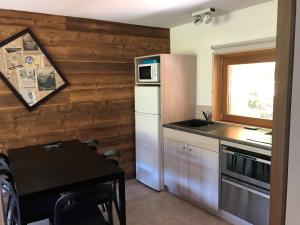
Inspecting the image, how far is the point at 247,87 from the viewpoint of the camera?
318cm

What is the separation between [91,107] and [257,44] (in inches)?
85.5

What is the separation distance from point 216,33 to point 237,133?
1346 mm

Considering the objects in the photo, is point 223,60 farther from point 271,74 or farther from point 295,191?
point 295,191

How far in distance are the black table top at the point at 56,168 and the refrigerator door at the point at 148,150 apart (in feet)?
3.31

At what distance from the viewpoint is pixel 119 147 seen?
12.2 ft

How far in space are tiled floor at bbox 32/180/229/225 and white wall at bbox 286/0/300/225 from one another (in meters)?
2.17

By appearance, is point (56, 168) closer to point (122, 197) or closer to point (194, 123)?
point (122, 197)

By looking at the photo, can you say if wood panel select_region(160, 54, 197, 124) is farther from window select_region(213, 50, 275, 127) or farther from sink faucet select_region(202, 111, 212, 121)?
window select_region(213, 50, 275, 127)

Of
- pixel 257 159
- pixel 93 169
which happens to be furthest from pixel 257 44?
pixel 93 169

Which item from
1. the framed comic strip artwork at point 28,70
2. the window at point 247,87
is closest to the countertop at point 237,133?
the window at point 247,87

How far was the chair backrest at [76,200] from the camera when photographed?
5.41 ft

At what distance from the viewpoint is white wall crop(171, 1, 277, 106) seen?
274 centimetres

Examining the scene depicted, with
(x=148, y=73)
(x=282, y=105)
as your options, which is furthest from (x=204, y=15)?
(x=282, y=105)

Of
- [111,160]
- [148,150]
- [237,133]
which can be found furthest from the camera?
[148,150]
